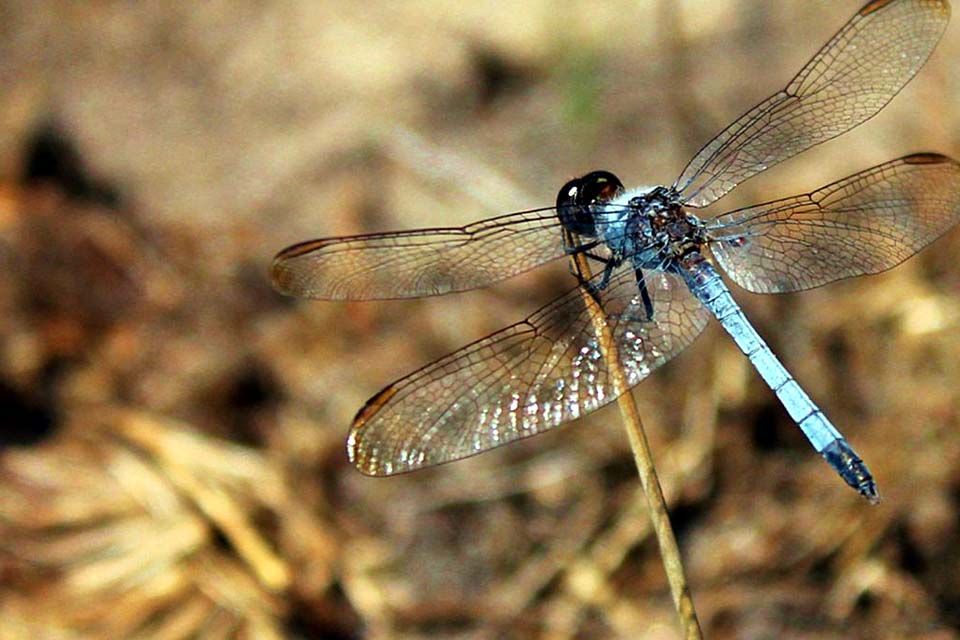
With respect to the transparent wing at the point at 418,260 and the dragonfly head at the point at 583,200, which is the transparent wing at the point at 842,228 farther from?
the transparent wing at the point at 418,260

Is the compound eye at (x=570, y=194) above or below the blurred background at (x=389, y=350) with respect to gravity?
below

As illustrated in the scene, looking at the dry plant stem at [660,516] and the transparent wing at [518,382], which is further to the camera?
the transparent wing at [518,382]

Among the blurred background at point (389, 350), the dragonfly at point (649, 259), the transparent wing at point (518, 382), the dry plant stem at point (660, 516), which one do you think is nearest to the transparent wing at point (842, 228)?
the dragonfly at point (649, 259)

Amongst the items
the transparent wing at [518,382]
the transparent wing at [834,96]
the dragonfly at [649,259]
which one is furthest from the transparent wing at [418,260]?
the transparent wing at [834,96]

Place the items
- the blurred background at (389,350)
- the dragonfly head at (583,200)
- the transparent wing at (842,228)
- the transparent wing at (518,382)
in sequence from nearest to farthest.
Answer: the transparent wing at (518,382) → the dragonfly head at (583,200) → the transparent wing at (842,228) → the blurred background at (389,350)

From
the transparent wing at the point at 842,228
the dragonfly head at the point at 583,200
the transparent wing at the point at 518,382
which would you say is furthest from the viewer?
the transparent wing at the point at 842,228

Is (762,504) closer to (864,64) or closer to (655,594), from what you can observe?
(655,594)

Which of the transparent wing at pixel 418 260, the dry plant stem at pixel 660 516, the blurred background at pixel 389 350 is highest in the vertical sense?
the blurred background at pixel 389 350

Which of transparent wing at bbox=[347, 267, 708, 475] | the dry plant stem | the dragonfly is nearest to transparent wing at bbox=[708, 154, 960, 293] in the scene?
the dragonfly
